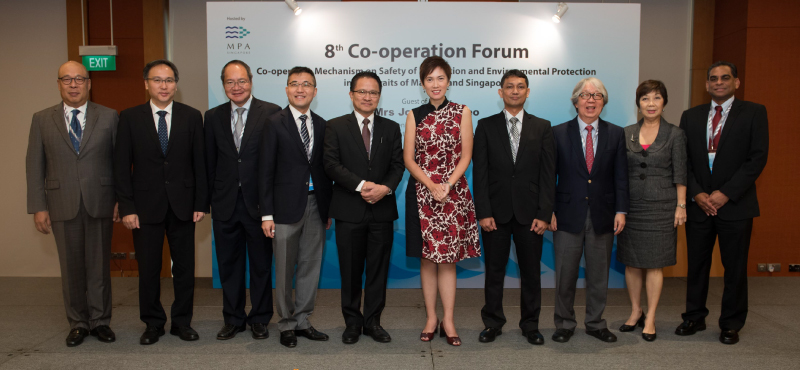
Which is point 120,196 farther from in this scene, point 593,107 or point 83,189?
point 593,107

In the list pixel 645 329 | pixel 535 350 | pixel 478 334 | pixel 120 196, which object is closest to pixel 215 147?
pixel 120 196

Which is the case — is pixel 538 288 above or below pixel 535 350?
above

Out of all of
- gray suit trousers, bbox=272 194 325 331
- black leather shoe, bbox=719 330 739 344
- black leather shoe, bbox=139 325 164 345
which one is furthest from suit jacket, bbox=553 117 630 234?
black leather shoe, bbox=139 325 164 345

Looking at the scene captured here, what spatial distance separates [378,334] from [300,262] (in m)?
0.70

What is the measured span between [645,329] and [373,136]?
225 cm

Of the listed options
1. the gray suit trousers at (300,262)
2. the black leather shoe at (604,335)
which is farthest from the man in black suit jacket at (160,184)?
the black leather shoe at (604,335)

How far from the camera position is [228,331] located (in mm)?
3529

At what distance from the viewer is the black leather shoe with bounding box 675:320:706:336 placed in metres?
3.58

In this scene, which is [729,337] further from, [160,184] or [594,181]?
[160,184]

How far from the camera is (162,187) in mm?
3344

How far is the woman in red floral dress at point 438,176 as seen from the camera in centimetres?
326

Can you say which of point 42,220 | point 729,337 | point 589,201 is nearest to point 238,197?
point 42,220

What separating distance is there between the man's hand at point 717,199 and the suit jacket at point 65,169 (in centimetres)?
395

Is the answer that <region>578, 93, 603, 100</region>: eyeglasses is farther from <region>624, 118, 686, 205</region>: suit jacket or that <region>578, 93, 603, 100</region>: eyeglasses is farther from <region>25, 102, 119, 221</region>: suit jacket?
<region>25, 102, 119, 221</region>: suit jacket
